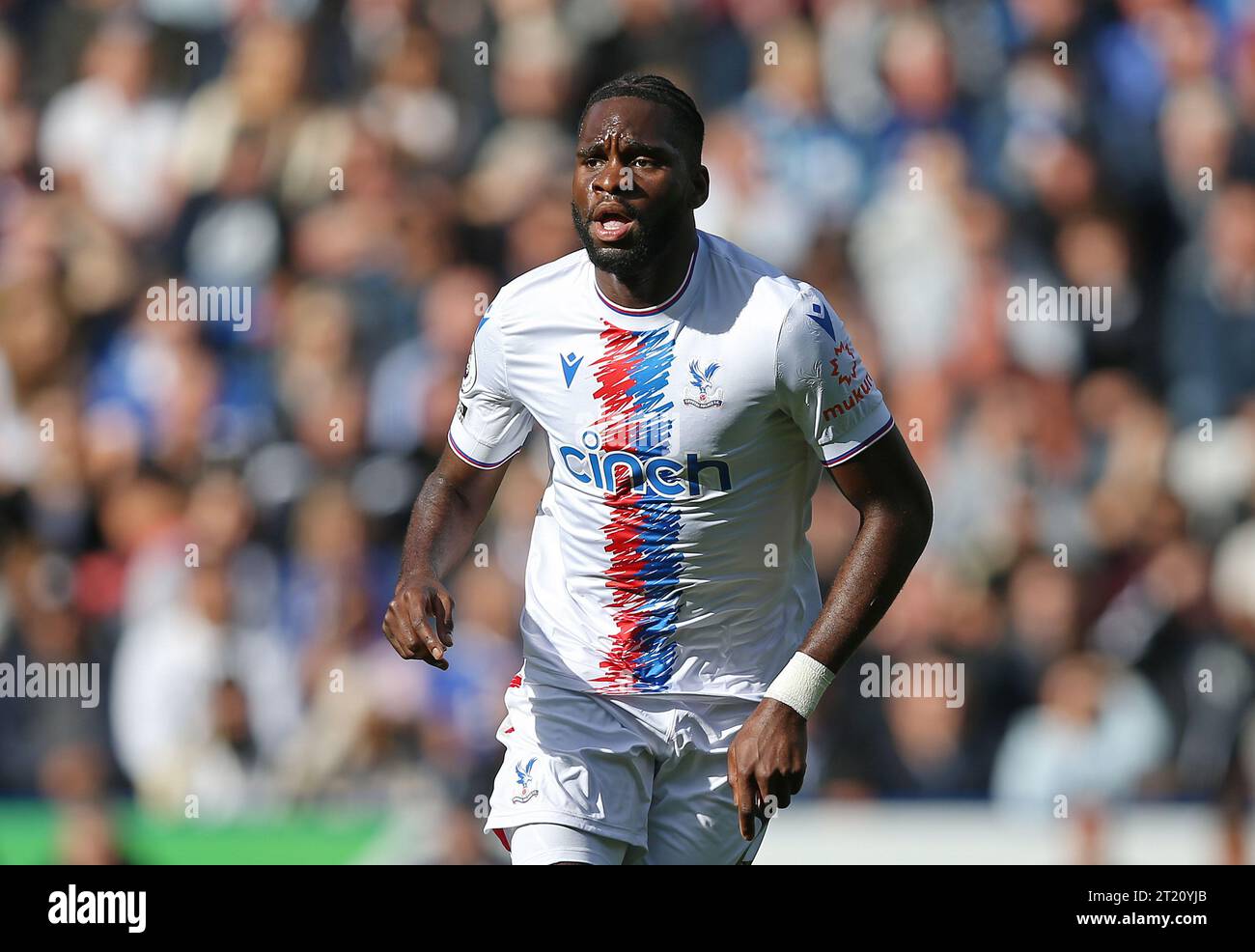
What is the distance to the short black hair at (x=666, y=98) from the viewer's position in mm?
4230

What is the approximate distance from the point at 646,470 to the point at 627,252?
509 mm

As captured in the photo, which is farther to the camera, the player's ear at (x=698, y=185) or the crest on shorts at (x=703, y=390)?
the player's ear at (x=698, y=185)

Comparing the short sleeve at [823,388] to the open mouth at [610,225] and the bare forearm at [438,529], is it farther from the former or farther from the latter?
the bare forearm at [438,529]

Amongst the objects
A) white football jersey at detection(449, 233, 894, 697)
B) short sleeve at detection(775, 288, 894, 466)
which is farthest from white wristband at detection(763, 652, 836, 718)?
short sleeve at detection(775, 288, 894, 466)

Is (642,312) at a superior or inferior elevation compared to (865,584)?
superior

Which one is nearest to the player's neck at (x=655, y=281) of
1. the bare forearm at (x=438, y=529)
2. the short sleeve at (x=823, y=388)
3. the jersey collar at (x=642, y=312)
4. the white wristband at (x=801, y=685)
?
the jersey collar at (x=642, y=312)

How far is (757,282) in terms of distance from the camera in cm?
430

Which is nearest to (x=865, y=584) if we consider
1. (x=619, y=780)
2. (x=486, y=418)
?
(x=619, y=780)

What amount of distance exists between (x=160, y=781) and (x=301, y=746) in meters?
0.62

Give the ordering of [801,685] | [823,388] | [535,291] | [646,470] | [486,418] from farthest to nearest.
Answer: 1. [486,418]
2. [535,291]
3. [646,470]
4. [823,388]
5. [801,685]

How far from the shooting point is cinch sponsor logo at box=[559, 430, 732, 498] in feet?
14.0

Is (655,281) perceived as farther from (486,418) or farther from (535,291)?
(486,418)

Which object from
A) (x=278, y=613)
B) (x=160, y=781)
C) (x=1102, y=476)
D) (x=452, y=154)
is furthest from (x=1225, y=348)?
(x=160, y=781)

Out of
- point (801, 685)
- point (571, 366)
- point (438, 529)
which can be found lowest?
point (801, 685)
